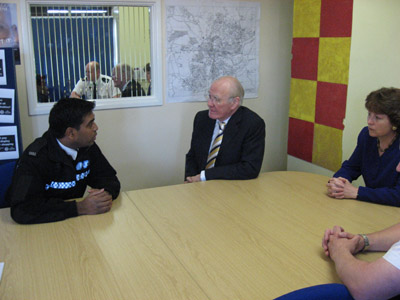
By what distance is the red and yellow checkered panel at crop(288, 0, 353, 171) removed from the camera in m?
3.41

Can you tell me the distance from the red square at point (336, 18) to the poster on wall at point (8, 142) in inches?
98.4

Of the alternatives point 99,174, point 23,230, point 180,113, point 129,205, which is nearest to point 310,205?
point 129,205

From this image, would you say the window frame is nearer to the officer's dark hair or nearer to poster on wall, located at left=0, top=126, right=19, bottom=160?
poster on wall, located at left=0, top=126, right=19, bottom=160

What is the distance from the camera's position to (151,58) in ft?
12.7

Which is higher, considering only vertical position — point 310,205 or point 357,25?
point 357,25

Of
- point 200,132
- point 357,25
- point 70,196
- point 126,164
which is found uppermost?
point 357,25

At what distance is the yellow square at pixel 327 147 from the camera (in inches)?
139

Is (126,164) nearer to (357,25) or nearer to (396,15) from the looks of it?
(357,25)

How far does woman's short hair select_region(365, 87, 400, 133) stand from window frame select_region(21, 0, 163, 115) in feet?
6.82

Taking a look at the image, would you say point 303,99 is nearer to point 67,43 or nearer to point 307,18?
point 307,18

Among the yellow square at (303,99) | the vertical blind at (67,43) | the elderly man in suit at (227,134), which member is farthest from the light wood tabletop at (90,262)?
the yellow square at (303,99)

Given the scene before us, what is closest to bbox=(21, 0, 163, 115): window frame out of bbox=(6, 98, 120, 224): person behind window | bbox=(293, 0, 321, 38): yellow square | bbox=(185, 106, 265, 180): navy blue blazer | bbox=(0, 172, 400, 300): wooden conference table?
bbox=(185, 106, 265, 180): navy blue blazer

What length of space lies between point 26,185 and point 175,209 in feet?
2.27

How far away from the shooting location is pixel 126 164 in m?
3.90
